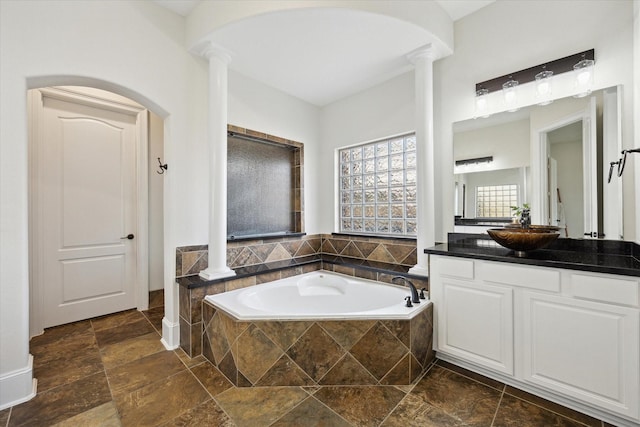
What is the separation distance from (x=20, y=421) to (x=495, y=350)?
285 centimetres

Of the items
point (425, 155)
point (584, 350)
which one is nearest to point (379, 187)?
point (425, 155)

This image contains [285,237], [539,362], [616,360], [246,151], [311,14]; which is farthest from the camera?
[285,237]

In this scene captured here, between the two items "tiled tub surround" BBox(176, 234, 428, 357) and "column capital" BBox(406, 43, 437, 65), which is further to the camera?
"column capital" BBox(406, 43, 437, 65)

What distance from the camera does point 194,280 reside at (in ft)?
7.54

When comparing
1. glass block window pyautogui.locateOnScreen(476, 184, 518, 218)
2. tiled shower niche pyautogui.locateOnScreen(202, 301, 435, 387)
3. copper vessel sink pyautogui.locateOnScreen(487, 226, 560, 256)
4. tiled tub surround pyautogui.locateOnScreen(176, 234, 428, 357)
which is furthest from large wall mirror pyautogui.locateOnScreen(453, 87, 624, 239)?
tiled shower niche pyautogui.locateOnScreen(202, 301, 435, 387)

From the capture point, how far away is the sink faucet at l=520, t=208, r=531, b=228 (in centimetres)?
204

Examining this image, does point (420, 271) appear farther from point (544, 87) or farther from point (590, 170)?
point (544, 87)

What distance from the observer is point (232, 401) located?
5.42ft

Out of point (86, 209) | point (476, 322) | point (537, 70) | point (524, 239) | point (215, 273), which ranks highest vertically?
point (537, 70)

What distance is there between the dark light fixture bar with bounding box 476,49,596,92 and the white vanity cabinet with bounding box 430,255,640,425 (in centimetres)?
147

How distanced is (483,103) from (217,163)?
2.33 metres

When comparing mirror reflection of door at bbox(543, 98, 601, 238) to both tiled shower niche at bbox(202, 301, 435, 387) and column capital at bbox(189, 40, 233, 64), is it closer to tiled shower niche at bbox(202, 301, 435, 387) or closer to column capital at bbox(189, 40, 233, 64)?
tiled shower niche at bbox(202, 301, 435, 387)

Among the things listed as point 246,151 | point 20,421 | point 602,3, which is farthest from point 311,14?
point 20,421

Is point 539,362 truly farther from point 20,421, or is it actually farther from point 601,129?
point 20,421
